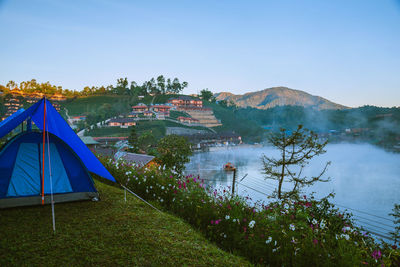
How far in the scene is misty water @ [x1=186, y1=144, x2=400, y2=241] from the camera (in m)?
40.4

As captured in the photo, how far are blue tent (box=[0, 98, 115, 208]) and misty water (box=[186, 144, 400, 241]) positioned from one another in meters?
22.1

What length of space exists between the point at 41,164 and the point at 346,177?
233 feet

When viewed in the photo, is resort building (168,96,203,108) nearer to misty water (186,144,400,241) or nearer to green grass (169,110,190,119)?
green grass (169,110,190,119)

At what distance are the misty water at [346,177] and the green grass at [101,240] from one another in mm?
22513

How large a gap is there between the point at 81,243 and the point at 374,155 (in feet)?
367

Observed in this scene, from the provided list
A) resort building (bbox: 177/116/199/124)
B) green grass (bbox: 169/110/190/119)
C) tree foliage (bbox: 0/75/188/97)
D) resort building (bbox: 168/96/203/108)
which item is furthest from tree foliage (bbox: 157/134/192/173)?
tree foliage (bbox: 0/75/188/97)

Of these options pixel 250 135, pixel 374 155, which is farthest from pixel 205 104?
pixel 374 155

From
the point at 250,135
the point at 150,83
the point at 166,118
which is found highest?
the point at 150,83

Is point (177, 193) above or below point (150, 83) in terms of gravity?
below

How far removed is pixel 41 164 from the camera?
4.45 meters

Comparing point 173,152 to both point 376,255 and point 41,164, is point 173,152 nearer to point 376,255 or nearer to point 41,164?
point 41,164

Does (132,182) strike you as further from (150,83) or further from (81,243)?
(150,83)

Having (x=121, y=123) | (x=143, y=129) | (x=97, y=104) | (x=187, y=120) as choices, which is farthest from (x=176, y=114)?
(x=97, y=104)

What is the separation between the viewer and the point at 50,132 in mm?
4457
